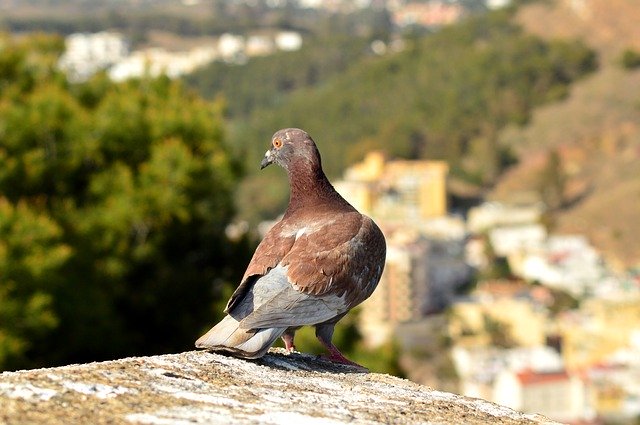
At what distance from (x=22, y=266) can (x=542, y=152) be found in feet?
252

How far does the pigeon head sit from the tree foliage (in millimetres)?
4711

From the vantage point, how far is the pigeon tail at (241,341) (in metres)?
3.63

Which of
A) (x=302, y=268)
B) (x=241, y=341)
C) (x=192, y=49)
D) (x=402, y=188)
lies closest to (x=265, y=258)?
(x=302, y=268)

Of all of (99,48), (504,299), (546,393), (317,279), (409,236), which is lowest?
(546,393)

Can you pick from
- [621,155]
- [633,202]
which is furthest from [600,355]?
[621,155]

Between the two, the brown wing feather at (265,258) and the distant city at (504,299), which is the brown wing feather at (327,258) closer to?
the brown wing feather at (265,258)

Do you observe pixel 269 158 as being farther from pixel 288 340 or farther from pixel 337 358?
pixel 337 358

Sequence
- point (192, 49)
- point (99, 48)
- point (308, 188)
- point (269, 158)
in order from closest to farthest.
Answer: point (308, 188) → point (269, 158) → point (99, 48) → point (192, 49)

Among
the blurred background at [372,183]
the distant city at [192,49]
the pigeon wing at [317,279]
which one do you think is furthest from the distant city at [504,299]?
the distant city at [192,49]

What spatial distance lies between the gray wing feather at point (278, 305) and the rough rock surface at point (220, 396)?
A: 0.15 meters

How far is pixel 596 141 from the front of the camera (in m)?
79.9

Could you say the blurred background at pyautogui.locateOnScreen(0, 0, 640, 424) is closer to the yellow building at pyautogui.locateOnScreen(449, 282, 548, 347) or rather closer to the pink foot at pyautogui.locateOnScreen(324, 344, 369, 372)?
the yellow building at pyautogui.locateOnScreen(449, 282, 548, 347)

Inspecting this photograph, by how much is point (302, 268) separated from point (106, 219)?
7.38 metres

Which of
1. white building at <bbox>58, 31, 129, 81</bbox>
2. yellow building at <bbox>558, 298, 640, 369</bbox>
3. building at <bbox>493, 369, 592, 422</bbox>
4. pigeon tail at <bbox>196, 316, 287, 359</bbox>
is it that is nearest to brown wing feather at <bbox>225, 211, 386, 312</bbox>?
pigeon tail at <bbox>196, 316, 287, 359</bbox>
